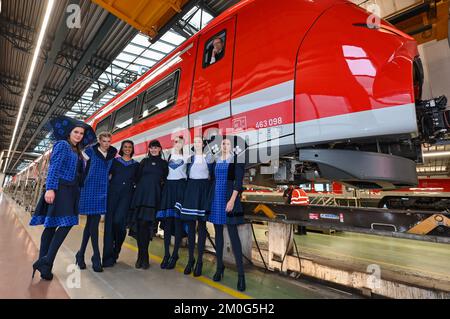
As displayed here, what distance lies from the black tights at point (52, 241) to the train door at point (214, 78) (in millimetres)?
1740

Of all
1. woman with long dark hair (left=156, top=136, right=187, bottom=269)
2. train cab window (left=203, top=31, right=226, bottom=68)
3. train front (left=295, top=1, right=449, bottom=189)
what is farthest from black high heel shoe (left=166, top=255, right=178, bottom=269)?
train cab window (left=203, top=31, right=226, bottom=68)

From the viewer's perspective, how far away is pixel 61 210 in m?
2.42

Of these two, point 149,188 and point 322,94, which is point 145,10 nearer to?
point 149,188

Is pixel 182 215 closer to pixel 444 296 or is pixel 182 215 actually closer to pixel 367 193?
pixel 444 296

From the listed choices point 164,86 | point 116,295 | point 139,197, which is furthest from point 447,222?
point 164,86

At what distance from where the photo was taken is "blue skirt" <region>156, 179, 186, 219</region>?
9.50 ft

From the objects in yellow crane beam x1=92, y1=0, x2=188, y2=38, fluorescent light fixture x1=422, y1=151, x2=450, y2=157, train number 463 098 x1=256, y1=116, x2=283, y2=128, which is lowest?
train number 463 098 x1=256, y1=116, x2=283, y2=128

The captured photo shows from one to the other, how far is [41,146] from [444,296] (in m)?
33.4

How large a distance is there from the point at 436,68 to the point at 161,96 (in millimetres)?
3607

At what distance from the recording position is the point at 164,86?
13.1 ft

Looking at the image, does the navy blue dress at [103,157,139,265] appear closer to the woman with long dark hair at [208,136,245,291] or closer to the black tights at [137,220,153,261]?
the black tights at [137,220,153,261]

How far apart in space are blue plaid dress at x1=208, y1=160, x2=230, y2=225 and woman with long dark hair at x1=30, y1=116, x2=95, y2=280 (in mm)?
1356

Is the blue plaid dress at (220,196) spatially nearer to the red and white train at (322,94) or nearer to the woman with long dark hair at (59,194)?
the red and white train at (322,94)

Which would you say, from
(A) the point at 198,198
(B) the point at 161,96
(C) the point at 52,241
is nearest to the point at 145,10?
(B) the point at 161,96
